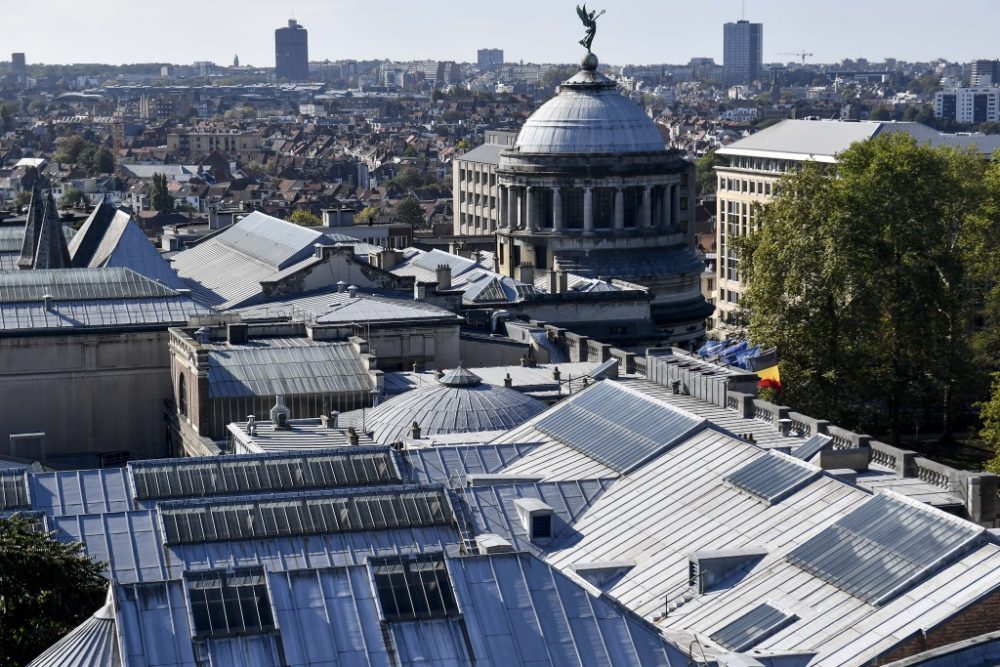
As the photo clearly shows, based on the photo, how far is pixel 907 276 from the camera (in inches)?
3125

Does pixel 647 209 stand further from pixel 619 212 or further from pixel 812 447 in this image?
pixel 812 447

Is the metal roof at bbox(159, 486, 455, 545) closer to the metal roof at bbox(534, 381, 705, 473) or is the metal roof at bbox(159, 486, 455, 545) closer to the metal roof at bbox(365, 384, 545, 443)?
the metal roof at bbox(534, 381, 705, 473)

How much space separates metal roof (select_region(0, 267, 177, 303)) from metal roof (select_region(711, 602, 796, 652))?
37.8 meters

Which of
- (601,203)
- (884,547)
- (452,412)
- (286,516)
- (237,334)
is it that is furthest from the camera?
(601,203)

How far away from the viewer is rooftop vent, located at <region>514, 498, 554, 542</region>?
4766 cm

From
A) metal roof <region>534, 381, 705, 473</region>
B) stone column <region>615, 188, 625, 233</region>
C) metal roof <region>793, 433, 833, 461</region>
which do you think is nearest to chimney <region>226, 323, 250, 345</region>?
metal roof <region>534, 381, 705, 473</region>

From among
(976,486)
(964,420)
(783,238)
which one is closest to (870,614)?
(976,486)

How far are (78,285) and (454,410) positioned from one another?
20.6 metres

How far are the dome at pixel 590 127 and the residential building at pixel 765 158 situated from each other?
56589 millimetres

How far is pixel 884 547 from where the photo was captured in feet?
136

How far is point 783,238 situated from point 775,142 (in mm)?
90614

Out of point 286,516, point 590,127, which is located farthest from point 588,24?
point 286,516

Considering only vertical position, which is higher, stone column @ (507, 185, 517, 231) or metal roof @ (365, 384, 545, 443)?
stone column @ (507, 185, 517, 231)

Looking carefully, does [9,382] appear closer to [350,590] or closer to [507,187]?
[507,187]
